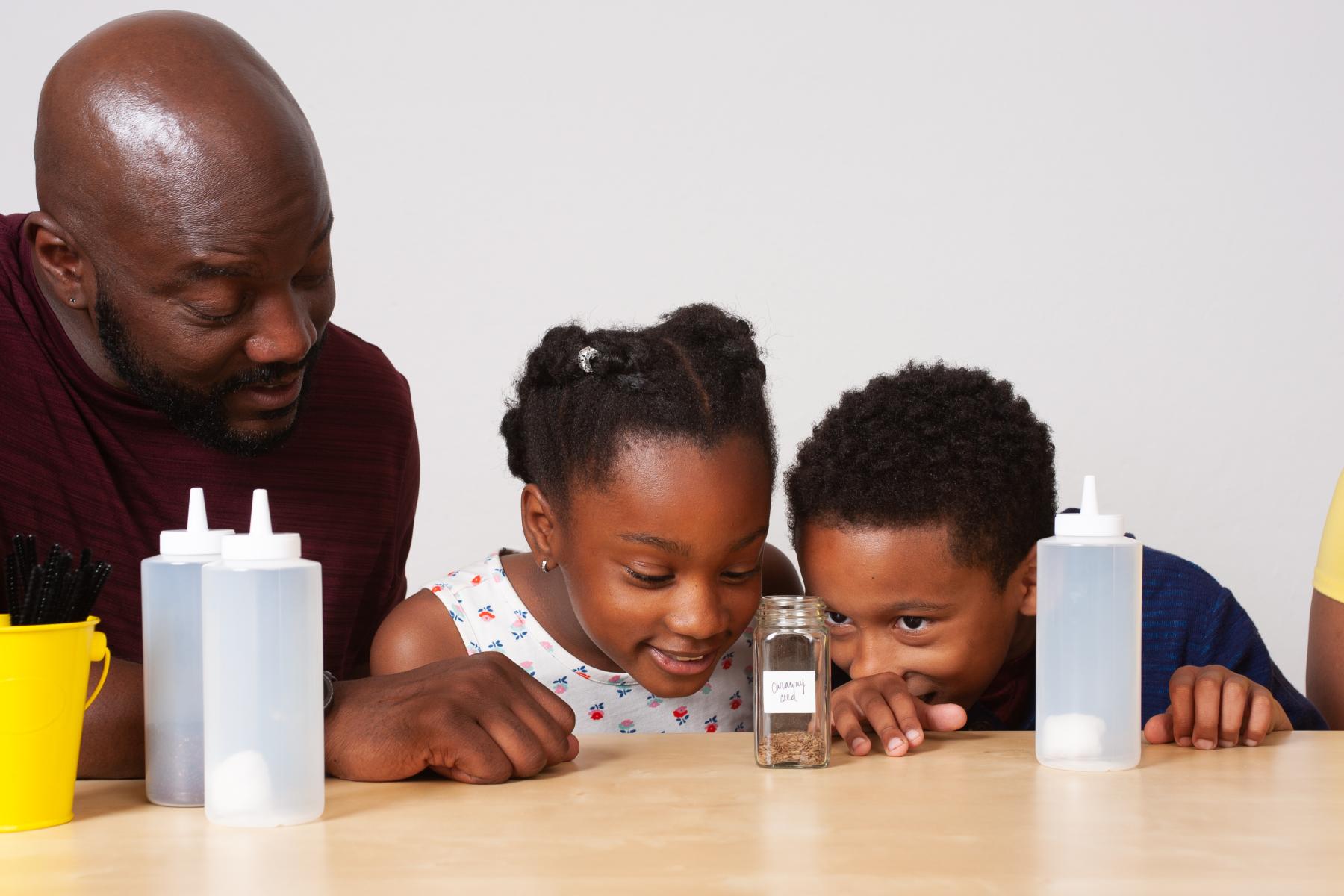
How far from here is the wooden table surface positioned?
704 mm

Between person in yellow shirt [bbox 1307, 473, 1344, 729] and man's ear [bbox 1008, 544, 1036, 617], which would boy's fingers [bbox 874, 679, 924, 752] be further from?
person in yellow shirt [bbox 1307, 473, 1344, 729]

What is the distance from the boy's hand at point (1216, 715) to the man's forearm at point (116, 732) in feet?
2.44

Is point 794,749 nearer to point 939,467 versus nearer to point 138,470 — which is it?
point 939,467

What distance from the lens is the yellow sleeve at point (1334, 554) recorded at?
1398 millimetres

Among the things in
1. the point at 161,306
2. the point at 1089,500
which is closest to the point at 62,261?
the point at 161,306

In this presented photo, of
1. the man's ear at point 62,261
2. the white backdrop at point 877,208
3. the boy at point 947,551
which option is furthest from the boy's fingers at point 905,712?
the white backdrop at point 877,208

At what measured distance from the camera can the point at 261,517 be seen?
2.68 ft

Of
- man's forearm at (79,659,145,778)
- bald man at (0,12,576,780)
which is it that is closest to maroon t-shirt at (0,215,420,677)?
bald man at (0,12,576,780)

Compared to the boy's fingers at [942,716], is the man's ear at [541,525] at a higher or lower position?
higher

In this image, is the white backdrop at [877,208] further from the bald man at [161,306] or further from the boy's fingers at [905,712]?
the boy's fingers at [905,712]

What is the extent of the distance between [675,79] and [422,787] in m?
1.68

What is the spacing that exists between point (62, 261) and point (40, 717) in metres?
0.61

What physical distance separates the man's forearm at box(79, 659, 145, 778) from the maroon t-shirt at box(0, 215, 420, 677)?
0.42m

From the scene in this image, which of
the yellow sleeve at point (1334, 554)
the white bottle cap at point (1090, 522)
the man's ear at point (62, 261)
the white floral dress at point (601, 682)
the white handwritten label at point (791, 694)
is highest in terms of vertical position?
the man's ear at point (62, 261)
